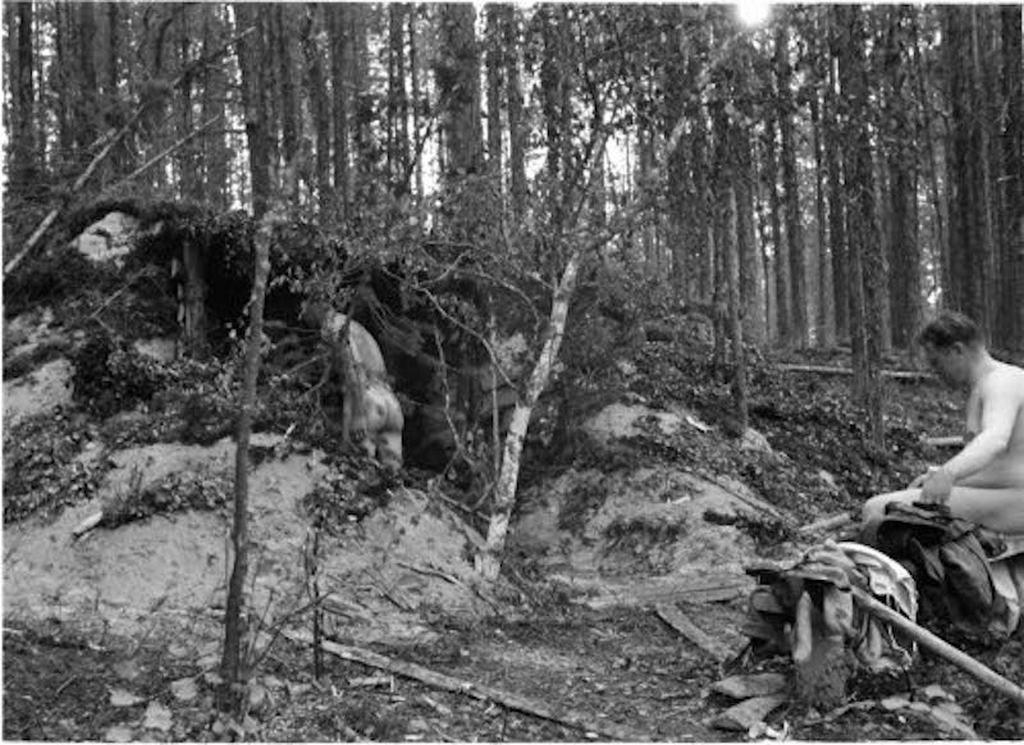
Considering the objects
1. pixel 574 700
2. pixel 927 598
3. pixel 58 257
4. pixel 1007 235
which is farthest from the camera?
pixel 1007 235

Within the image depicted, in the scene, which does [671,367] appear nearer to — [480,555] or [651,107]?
[651,107]

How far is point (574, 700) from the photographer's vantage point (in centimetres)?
450

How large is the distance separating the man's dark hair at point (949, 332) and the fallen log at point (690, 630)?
2.12m

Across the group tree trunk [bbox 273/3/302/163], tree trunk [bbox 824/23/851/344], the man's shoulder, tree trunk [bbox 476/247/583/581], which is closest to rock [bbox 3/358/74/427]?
tree trunk [bbox 273/3/302/163]

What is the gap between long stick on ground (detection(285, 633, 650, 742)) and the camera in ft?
13.0

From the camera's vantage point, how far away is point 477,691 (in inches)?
175

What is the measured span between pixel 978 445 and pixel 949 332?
0.63 metres

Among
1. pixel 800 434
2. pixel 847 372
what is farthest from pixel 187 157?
pixel 847 372

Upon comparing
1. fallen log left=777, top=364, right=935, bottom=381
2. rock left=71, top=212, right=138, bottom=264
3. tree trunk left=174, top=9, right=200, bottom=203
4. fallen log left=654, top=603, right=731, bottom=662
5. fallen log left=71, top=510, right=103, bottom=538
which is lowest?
fallen log left=654, top=603, right=731, bottom=662

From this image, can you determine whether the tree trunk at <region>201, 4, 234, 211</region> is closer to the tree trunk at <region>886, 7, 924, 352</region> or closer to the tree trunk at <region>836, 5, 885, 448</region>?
the tree trunk at <region>836, 5, 885, 448</region>

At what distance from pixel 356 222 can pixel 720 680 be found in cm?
588

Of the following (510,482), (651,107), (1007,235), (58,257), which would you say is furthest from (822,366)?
(58,257)

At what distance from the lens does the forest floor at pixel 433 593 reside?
3.84 m

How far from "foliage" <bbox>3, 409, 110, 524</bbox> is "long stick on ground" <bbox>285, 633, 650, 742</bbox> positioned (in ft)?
9.28
